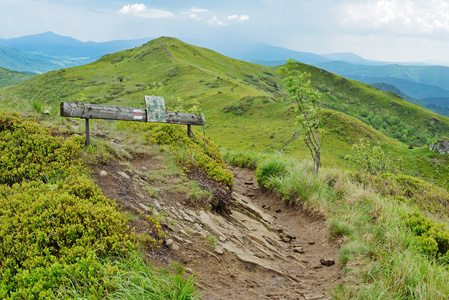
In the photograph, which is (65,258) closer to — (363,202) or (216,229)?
(216,229)

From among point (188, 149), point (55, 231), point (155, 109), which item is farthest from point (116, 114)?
point (55, 231)

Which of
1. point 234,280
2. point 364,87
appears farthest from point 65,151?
point 364,87

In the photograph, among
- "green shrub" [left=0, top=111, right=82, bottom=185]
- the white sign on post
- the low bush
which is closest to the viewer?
the low bush

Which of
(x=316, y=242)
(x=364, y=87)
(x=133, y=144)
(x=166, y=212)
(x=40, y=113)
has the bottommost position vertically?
(x=316, y=242)

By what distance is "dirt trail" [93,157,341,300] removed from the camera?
488 centimetres

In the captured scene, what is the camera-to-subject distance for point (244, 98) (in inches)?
2640

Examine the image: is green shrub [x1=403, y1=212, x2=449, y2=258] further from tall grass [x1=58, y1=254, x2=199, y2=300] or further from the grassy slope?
the grassy slope

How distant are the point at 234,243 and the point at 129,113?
5168mm

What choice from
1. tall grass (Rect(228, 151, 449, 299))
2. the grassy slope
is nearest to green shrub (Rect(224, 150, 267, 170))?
tall grass (Rect(228, 151, 449, 299))

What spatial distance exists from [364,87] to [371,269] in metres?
160

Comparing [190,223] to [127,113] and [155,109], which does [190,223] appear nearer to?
[127,113]

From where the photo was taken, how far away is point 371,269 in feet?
15.8

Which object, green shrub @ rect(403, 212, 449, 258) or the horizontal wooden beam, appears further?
the horizontal wooden beam

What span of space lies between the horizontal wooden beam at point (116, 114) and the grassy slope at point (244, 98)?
22.9ft
